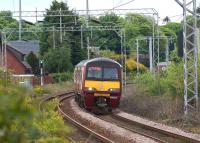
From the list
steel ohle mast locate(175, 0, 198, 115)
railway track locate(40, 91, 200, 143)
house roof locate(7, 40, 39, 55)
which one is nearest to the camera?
railway track locate(40, 91, 200, 143)

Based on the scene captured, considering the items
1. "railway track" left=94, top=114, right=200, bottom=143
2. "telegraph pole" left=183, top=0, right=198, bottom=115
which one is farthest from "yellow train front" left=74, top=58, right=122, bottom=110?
"telegraph pole" left=183, top=0, right=198, bottom=115

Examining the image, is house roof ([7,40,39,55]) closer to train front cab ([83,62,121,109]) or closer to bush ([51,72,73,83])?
bush ([51,72,73,83])

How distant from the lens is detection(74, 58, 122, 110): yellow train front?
29.0 metres

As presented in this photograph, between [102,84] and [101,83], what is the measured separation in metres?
0.07

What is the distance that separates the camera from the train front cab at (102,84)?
29.0m

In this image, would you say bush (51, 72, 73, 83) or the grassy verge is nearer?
the grassy verge

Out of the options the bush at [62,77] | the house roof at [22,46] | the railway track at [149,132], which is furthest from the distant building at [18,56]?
the railway track at [149,132]

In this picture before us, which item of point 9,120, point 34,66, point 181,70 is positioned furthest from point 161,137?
point 34,66

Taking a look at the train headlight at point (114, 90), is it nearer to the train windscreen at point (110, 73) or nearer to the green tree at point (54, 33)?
the train windscreen at point (110, 73)

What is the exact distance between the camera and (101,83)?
1145 inches

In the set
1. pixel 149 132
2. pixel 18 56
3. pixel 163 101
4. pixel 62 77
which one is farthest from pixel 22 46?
pixel 149 132

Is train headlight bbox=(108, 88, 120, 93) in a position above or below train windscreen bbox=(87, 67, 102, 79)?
below

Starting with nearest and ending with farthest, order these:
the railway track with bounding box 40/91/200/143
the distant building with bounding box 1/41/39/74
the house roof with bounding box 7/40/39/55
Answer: the railway track with bounding box 40/91/200/143 < the distant building with bounding box 1/41/39/74 < the house roof with bounding box 7/40/39/55

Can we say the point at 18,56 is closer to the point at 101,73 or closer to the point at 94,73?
the point at 94,73
